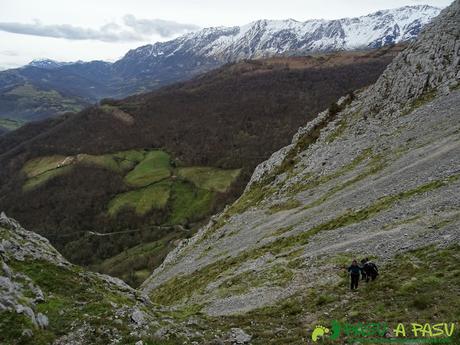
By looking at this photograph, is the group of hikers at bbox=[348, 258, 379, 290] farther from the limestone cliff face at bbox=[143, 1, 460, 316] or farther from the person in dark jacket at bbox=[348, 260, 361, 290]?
the limestone cliff face at bbox=[143, 1, 460, 316]

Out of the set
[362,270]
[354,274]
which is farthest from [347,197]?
[354,274]

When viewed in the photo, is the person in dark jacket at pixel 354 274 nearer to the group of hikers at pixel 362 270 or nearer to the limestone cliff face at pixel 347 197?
the group of hikers at pixel 362 270

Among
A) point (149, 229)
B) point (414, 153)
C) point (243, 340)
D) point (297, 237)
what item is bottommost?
point (149, 229)

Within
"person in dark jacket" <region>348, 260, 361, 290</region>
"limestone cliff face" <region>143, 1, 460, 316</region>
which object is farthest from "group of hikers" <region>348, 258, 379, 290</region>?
"limestone cliff face" <region>143, 1, 460, 316</region>

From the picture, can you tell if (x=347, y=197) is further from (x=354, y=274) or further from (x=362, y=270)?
(x=354, y=274)

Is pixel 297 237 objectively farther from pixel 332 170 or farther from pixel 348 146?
pixel 348 146

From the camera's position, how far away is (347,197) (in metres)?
46.5

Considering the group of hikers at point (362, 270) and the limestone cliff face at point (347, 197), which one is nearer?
the group of hikers at point (362, 270)

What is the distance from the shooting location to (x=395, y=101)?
211 ft

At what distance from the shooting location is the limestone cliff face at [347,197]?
1264 inches

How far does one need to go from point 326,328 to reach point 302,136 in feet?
211

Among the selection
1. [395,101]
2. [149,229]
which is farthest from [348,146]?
[149,229]

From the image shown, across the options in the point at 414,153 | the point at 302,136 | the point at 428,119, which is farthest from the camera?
the point at 302,136

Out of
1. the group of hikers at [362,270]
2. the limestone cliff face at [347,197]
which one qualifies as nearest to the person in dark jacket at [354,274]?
the group of hikers at [362,270]
